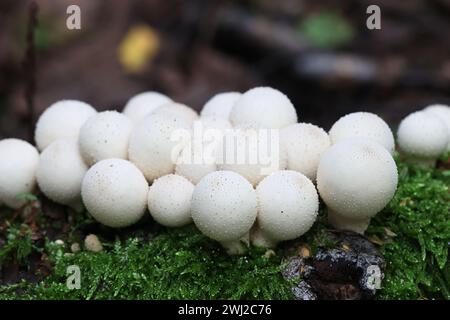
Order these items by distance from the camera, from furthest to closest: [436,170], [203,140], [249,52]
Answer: [249,52], [436,170], [203,140]

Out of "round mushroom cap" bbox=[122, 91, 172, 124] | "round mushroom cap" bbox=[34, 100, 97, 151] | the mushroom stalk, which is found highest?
"round mushroom cap" bbox=[122, 91, 172, 124]

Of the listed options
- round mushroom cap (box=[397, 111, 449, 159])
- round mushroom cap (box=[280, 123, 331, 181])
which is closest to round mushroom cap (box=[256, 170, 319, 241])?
round mushroom cap (box=[280, 123, 331, 181])

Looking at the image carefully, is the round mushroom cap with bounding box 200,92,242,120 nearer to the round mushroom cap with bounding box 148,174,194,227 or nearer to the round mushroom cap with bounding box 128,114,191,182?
the round mushroom cap with bounding box 128,114,191,182

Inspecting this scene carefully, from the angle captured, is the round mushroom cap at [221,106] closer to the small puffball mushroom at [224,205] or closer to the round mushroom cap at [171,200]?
the round mushroom cap at [171,200]

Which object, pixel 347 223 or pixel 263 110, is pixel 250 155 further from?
pixel 347 223

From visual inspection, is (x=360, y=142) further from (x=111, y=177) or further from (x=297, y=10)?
(x=297, y=10)

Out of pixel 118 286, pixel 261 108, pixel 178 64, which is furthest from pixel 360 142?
pixel 178 64

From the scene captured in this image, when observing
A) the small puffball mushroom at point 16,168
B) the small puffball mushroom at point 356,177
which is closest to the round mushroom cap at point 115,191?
the small puffball mushroom at point 16,168
